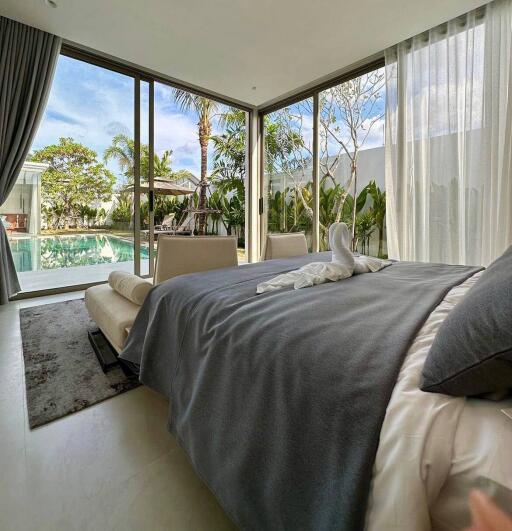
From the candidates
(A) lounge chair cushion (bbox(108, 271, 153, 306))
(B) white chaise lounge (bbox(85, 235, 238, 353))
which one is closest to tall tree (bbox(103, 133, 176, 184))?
(B) white chaise lounge (bbox(85, 235, 238, 353))

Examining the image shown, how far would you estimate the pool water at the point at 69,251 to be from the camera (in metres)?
3.38

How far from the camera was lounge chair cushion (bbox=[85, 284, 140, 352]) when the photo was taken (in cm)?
161

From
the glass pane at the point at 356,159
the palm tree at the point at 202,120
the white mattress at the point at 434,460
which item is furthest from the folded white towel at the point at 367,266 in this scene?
the palm tree at the point at 202,120

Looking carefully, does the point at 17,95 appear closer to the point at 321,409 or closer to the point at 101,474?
the point at 101,474

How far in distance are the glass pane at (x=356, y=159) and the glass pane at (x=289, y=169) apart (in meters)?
0.27

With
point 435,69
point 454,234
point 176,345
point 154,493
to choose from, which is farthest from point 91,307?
point 435,69

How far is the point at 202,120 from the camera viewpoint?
4938mm

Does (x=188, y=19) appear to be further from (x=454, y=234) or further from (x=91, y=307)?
(x=454, y=234)

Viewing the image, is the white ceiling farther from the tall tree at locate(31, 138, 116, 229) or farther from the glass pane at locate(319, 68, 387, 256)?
the tall tree at locate(31, 138, 116, 229)

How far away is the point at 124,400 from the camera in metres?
1.54

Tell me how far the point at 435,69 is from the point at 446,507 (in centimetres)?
368

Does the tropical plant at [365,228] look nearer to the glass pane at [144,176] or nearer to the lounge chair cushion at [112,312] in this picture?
the glass pane at [144,176]

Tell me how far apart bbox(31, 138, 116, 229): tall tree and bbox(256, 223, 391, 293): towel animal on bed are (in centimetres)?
326

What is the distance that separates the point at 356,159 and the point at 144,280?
3326mm
